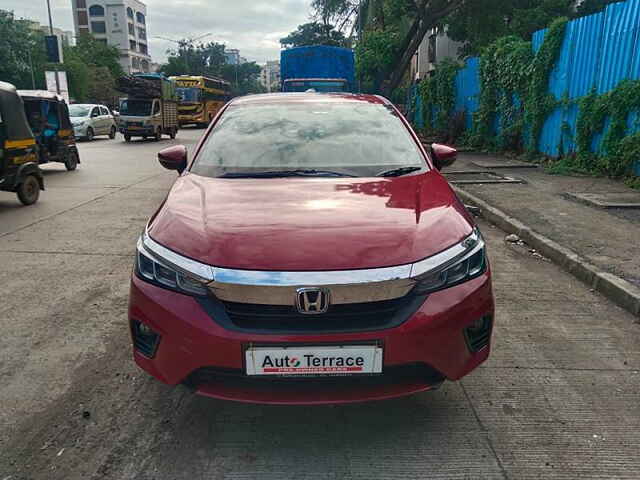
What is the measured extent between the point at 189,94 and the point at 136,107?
10976mm

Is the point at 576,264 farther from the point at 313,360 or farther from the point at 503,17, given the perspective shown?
the point at 503,17

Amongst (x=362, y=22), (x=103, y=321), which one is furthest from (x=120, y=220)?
(x=362, y=22)

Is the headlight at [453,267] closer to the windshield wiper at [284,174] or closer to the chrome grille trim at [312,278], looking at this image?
the chrome grille trim at [312,278]

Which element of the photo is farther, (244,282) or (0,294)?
(0,294)

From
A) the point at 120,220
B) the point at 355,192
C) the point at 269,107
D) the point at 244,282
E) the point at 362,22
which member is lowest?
the point at 120,220

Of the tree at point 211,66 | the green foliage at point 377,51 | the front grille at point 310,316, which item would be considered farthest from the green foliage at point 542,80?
the tree at point 211,66

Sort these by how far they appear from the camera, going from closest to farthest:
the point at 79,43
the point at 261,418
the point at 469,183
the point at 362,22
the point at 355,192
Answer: the point at 261,418 < the point at 355,192 < the point at 469,183 < the point at 362,22 < the point at 79,43

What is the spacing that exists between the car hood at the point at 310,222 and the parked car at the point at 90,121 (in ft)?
75.8

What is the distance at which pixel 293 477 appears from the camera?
2.32 metres

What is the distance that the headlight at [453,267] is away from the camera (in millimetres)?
2324

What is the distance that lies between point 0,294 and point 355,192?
3.46 m

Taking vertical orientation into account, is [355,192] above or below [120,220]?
above

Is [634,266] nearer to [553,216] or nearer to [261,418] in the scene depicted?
[553,216]

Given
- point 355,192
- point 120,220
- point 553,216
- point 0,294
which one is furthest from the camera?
point 120,220
